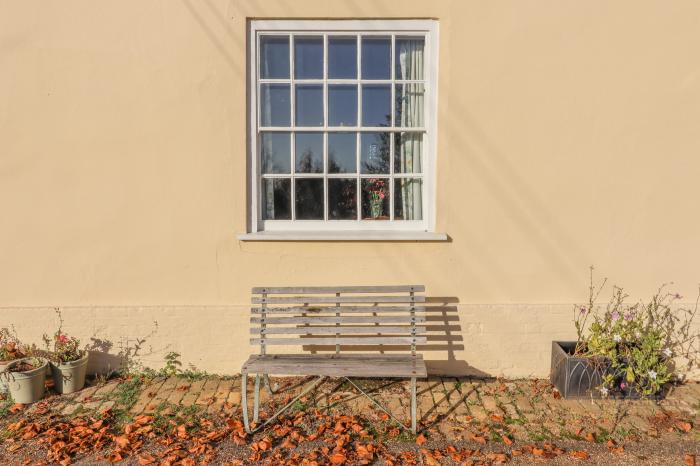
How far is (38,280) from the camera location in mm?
4559

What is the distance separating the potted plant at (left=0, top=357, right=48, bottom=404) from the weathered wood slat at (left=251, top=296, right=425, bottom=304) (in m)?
1.95

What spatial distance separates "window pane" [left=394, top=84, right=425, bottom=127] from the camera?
14.9 ft

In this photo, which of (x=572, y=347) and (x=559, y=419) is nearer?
(x=559, y=419)

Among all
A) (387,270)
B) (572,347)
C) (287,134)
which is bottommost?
(572,347)

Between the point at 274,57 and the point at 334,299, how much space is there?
7.55 feet

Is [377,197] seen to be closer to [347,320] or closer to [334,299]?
[334,299]

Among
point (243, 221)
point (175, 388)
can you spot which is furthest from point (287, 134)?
point (175, 388)

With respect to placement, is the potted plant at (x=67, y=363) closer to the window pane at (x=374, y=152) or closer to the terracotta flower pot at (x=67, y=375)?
the terracotta flower pot at (x=67, y=375)

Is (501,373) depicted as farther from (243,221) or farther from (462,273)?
(243,221)

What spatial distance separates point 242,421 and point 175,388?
948 mm

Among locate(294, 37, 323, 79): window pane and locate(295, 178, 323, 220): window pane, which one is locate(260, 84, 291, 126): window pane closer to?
locate(294, 37, 323, 79): window pane

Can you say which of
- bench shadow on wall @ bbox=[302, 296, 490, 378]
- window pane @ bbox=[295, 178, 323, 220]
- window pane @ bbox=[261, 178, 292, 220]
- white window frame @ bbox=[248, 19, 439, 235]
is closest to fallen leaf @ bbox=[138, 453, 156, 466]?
bench shadow on wall @ bbox=[302, 296, 490, 378]

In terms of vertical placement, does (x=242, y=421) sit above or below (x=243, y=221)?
below

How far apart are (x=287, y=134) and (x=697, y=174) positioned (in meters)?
3.74
